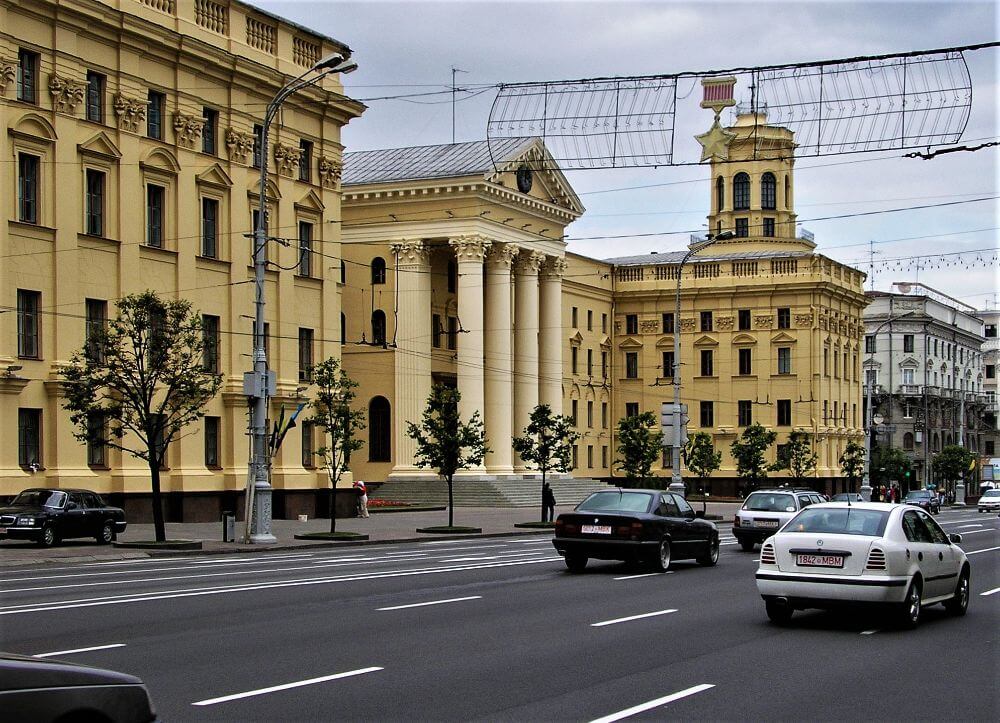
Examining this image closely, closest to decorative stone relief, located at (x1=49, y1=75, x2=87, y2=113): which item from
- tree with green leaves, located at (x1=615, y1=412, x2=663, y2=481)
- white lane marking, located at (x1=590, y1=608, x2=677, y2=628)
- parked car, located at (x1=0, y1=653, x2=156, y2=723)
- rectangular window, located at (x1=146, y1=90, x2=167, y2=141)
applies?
rectangular window, located at (x1=146, y1=90, x2=167, y2=141)

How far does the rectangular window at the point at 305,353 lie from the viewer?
5150 centimetres

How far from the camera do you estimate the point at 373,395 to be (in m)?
72.9

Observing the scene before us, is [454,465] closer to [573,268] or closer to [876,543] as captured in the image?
[876,543]

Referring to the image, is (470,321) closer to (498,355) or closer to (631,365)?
(498,355)

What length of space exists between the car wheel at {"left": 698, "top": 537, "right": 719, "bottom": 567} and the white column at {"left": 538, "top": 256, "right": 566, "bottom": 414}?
2013 inches

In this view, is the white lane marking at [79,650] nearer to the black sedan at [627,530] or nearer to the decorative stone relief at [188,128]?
the black sedan at [627,530]

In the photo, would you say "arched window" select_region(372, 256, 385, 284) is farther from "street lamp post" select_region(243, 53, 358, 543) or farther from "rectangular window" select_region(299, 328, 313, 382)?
"street lamp post" select_region(243, 53, 358, 543)

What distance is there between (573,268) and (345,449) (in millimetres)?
52538

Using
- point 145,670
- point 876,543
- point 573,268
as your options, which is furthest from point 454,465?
point 573,268

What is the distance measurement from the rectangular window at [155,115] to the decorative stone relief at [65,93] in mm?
3393

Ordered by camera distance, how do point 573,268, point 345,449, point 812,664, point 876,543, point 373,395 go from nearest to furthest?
point 812,664
point 876,543
point 345,449
point 373,395
point 573,268

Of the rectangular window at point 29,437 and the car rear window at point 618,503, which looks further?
the rectangular window at point 29,437

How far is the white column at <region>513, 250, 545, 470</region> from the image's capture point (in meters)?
76.3

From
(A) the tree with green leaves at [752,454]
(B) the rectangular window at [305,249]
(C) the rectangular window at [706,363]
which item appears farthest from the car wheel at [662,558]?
(C) the rectangular window at [706,363]
